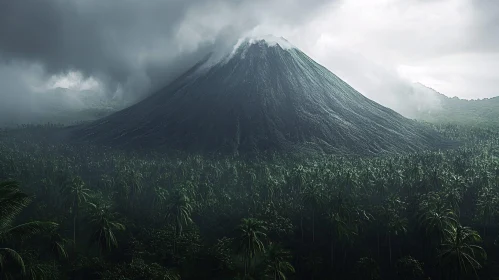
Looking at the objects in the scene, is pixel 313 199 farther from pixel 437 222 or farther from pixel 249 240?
pixel 249 240

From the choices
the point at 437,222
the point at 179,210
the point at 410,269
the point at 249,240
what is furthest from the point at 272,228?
the point at 437,222

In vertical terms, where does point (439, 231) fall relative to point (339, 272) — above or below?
above

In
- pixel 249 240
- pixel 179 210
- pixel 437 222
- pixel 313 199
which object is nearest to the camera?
pixel 249 240

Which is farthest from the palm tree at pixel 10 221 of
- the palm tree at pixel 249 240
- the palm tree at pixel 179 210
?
the palm tree at pixel 179 210

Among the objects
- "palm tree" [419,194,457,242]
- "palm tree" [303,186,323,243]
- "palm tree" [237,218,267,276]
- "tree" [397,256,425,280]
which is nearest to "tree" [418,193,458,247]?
"palm tree" [419,194,457,242]

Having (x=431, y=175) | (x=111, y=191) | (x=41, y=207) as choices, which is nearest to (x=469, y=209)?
(x=431, y=175)

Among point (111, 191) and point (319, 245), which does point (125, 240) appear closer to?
point (111, 191)

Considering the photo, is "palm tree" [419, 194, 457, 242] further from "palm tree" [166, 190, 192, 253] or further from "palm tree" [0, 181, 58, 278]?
"palm tree" [0, 181, 58, 278]

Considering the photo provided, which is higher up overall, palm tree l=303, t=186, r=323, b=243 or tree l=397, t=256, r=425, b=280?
palm tree l=303, t=186, r=323, b=243
